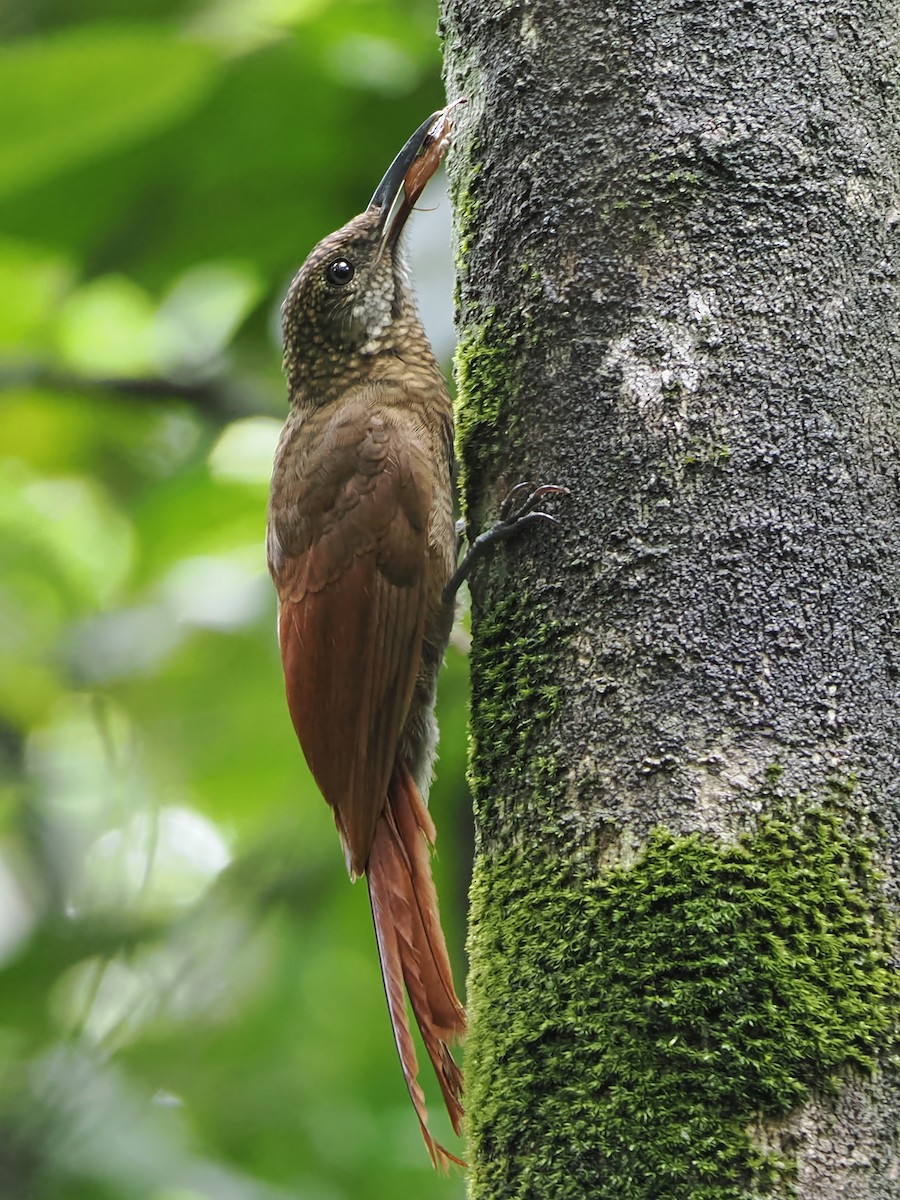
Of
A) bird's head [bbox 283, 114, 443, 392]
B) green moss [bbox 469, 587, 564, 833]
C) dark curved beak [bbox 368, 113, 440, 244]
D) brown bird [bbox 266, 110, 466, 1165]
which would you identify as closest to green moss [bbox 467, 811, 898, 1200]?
green moss [bbox 469, 587, 564, 833]

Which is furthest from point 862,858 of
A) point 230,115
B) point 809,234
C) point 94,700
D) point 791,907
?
point 94,700

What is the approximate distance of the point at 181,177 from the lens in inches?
103

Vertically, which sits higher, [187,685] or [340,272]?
[340,272]

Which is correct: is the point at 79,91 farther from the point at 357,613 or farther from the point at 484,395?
the point at 357,613

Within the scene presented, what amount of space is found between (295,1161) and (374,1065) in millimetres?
268

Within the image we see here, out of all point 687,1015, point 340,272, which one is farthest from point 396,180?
point 687,1015

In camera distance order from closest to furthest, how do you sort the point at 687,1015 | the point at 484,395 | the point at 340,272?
the point at 687,1015 < the point at 484,395 < the point at 340,272

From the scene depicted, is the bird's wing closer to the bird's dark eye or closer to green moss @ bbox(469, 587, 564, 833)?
the bird's dark eye

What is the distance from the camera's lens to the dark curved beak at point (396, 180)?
2.67 meters

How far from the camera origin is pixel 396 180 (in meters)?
2.86

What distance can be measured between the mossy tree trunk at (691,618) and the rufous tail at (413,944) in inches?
23.8

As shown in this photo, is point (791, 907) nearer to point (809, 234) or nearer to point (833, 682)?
point (833, 682)

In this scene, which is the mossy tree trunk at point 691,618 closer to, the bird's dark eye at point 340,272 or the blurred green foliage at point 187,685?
the blurred green foliage at point 187,685

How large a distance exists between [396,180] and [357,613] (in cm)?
97
